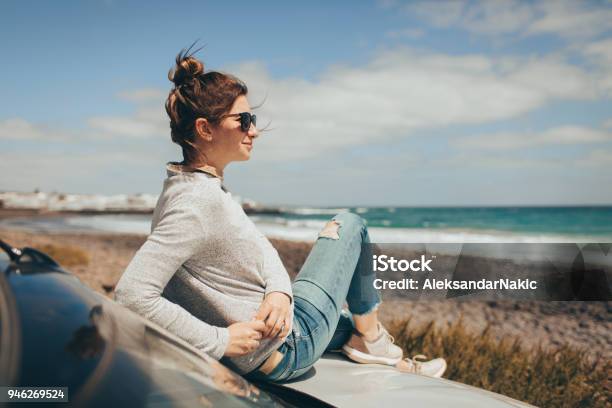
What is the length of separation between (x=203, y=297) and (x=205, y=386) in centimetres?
87

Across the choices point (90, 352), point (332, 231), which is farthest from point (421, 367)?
point (90, 352)

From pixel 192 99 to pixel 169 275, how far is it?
2.36 ft

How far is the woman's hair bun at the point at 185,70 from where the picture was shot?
2207 millimetres

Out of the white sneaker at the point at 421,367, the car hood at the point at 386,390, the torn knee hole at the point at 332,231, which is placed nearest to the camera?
the car hood at the point at 386,390

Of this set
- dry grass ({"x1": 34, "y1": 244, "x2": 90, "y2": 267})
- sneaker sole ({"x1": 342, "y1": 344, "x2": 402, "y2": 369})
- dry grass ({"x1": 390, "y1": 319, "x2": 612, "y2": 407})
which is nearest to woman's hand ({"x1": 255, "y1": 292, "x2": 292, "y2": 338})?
sneaker sole ({"x1": 342, "y1": 344, "x2": 402, "y2": 369})

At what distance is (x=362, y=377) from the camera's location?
2133 mm

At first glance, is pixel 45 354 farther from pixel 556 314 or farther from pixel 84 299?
pixel 556 314

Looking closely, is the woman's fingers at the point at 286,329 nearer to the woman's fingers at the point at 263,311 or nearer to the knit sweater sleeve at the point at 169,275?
the woman's fingers at the point at 263,311

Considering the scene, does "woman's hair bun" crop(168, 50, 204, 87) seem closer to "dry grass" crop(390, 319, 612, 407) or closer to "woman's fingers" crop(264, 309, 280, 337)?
"woman's fingers" crop(264, 309, 280, 337)

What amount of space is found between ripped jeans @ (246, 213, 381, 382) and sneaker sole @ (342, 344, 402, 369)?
97 millimetres

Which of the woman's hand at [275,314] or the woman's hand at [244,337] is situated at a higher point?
the woman's hand at [275,314]

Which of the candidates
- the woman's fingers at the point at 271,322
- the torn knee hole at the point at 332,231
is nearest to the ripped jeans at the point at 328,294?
the torn knee hole at the point at 332,231

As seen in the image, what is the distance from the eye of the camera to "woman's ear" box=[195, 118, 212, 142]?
2.24 meters

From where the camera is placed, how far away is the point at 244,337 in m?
1.97
